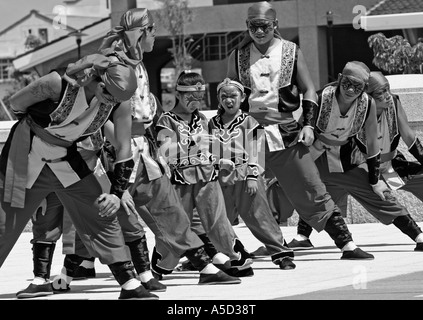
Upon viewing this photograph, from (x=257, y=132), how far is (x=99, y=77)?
2.46m

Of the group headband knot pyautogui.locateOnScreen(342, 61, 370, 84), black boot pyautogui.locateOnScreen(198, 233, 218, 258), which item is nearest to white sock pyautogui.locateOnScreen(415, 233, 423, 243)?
headband knot pyautogui.locateOnScreen(342, 61, 370, 84)

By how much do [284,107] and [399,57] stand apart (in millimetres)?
15625

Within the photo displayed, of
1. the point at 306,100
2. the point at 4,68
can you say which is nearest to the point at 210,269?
the point at 306,100

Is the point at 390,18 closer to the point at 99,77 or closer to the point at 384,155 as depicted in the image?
the point at 384,155

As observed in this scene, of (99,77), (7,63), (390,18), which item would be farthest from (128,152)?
(7,63)

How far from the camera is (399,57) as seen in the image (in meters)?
25.8

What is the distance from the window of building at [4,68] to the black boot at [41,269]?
158ft

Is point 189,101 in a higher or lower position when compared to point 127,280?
higher

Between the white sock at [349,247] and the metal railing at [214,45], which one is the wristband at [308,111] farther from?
the metal railing at [214,45]

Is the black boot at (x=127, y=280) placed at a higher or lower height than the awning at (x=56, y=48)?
higher

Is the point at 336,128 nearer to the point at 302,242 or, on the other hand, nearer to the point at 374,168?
the point at 374,168

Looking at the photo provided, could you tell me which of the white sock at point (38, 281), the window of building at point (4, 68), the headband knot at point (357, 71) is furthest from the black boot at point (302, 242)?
the window of building at point (4, 68)

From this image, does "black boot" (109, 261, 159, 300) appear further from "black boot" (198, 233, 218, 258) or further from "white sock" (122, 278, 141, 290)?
"black boot" (198, 233, 218, 258)

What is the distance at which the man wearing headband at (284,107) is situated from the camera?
10.5m
